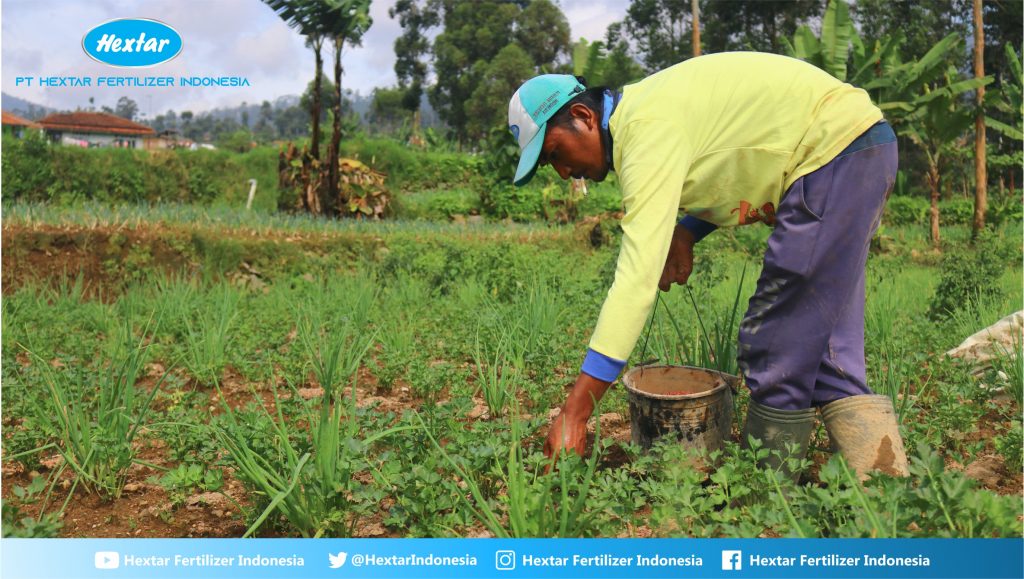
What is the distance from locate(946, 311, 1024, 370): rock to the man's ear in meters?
2.04

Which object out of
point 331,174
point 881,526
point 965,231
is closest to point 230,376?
point 881,526

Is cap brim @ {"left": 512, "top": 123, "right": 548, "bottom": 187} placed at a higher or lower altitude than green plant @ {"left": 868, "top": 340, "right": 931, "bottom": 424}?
higher

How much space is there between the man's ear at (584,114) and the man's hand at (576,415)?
2.30 ft

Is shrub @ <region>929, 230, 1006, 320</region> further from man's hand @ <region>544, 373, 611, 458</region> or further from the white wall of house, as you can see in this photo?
the white wall of house

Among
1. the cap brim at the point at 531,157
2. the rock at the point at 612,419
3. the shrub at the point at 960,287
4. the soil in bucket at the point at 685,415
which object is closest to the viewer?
the cap brim at the point at 531,157

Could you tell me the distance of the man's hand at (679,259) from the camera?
239 cm

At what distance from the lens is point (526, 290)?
495 centimetres

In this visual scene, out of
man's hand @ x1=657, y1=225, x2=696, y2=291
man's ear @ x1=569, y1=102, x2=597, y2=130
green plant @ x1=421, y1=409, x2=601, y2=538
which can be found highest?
man's ear @ x1=569, y1=102, x2=597, y2=130

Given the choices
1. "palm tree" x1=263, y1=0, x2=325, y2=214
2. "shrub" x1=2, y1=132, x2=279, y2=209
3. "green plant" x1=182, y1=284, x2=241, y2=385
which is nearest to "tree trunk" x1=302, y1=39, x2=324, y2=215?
"palm tree" x1=263, y1=0, x2=325, y2=214

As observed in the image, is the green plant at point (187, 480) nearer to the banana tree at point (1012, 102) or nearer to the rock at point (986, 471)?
the rock at point (986, 471)

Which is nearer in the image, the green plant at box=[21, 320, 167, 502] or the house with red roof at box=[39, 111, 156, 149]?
the green plant at box=[21, 320, 167, 502]

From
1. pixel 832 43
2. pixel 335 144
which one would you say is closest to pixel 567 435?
pixel 335 144

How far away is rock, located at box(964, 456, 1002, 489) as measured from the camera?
7.44 ft

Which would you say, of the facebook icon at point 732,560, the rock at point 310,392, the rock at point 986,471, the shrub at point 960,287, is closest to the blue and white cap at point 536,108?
the facebook icon at point 732,560
